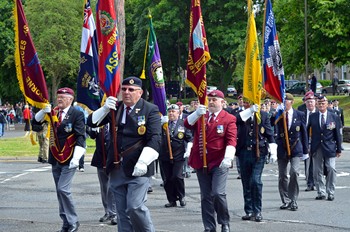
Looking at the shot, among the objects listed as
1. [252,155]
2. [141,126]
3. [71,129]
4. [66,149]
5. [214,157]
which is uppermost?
[141,126]

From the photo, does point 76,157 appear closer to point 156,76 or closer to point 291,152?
point 291,152

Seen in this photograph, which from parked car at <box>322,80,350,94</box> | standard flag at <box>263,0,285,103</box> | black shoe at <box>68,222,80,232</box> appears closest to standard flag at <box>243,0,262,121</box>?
standard flag at <box>263,0,285,103</box>

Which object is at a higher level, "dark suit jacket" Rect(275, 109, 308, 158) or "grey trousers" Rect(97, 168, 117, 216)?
"dark suit jacket" Rect(275, 109, 308, 158)

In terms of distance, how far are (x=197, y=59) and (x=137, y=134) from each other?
2.96 m

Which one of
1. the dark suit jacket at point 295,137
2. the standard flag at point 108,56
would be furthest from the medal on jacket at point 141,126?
the dark suit jacket at point 295,137

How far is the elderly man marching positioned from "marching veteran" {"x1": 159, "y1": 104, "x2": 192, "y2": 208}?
2.71 metres

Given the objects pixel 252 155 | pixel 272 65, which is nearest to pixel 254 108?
pixel 252 155

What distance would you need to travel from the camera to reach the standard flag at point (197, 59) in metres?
11.1

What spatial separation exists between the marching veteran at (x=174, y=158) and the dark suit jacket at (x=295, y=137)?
155cm

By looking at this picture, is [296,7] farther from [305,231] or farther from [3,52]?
Answer: [305,231]

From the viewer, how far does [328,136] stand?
583 inches

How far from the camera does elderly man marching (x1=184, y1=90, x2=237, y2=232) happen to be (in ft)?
34.0

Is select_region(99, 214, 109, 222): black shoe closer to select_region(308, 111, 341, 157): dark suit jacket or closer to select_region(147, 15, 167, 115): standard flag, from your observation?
select_region(147, 15, 167, 115): standard flag

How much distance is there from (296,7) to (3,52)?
24630 millimetres
